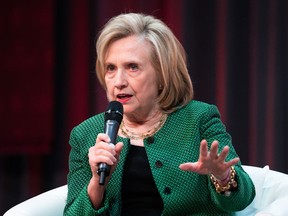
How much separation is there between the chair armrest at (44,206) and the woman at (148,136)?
4.1 inches

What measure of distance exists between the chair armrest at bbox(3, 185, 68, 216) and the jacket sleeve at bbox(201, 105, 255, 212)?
21.1 inches

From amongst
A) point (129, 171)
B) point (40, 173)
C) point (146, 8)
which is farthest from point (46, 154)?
point (129, 171)

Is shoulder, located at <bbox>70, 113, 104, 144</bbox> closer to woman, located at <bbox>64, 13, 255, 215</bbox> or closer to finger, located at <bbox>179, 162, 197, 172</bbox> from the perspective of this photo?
woman, located at <bbox>64, 13, 255, 215</bbox>

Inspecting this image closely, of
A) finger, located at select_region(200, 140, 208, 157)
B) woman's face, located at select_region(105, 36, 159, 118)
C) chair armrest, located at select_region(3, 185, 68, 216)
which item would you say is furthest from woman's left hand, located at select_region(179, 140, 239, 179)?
chair armrest, located at select_region(3, 185, 68, 216)

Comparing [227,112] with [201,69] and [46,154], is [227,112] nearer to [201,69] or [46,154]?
[201,69]

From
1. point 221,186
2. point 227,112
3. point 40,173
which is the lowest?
point 40,173

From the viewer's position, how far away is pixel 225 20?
9.63 ft

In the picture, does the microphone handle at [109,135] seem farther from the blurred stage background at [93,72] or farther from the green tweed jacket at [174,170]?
the blurred stage background at [93,72]

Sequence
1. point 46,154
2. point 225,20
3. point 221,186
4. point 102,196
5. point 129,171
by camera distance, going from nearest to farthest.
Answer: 1. point 221,186
2. point 102,196
3. point 129,171
4. point 225,20
5. point 46,154

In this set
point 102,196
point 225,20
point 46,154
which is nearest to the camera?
point 102,196

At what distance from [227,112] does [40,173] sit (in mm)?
1073

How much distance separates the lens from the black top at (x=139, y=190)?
69.2 inches

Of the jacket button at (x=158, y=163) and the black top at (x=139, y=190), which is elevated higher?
the jacket button at (x=158, y=163)

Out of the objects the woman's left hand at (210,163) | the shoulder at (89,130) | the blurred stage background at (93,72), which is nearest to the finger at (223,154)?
the woman's left hand at (210,163)
